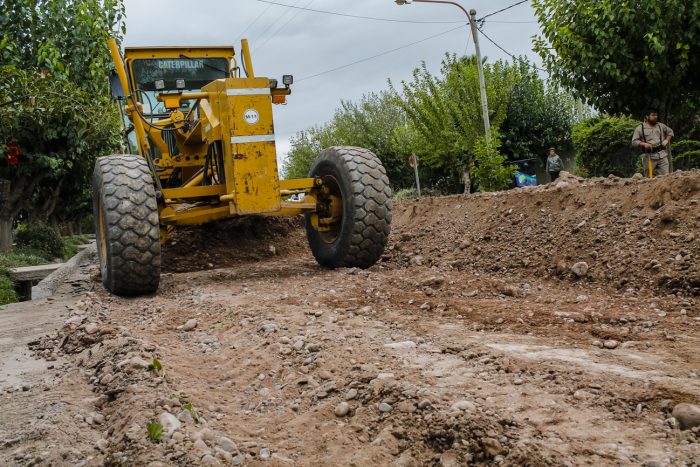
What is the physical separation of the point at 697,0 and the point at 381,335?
9212 mm

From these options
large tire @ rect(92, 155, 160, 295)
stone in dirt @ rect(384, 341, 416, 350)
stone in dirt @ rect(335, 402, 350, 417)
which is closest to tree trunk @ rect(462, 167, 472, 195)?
large tire @ rect(92, 155, 160, 295)

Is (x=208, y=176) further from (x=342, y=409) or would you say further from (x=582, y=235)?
(x=342, y=409)

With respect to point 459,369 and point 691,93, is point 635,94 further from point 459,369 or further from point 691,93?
Result: point 459,369

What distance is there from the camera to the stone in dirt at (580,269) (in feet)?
22.7

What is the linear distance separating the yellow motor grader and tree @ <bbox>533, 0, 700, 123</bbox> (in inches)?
223

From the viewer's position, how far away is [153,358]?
436cm

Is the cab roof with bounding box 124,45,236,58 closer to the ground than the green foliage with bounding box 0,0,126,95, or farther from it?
closer to the ground

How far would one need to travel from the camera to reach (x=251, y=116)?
7.43 meters

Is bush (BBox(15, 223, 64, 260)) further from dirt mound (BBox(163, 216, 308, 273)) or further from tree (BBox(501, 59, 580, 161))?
tree (BBox(501, 59, 580, 161))

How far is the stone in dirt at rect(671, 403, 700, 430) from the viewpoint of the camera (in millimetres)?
2756

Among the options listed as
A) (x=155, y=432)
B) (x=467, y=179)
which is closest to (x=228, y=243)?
(x=155, y=432)

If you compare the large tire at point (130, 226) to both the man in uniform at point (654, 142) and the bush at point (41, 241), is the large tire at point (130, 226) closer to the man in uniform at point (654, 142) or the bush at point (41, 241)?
the man in uniform at point (654, 142)

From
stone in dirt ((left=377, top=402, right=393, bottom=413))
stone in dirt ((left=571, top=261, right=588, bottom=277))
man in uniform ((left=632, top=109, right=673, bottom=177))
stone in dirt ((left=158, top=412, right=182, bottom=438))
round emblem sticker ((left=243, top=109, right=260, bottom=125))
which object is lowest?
stone in dirt ((left=377, top=402, right=393, bottom=413))

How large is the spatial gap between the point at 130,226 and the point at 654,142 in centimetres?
770
